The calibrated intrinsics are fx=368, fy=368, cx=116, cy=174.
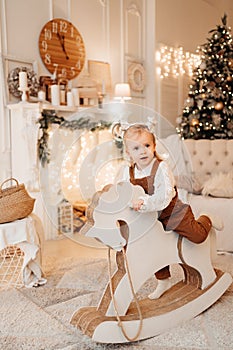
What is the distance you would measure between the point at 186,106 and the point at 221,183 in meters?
1.81

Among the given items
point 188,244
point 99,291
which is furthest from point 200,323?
point 99,291

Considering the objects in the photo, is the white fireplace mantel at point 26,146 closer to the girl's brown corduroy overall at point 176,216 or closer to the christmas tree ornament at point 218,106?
the girl's brown corduroy overall at point 176,216

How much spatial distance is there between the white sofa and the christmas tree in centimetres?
66

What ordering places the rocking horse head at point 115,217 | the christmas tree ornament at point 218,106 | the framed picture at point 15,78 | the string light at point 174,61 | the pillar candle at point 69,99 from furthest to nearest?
the string light at point 174,61, the christmas tree ornament at point 218,106, the pillar candle at point 69,99, the framed picture at point 15,78, the rocking horse head at point 115,217

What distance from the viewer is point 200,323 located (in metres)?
2.11

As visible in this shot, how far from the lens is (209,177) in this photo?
4.14m

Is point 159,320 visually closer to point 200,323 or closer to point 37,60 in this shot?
point 200,323

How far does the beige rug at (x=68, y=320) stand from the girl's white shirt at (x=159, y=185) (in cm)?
72

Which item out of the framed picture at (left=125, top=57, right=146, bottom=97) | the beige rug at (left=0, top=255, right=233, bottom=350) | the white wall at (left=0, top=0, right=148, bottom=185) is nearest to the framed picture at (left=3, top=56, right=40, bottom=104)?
the white wall at (left=0, top=0, right=148, bottom=185)

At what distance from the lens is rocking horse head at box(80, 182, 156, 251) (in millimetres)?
1787

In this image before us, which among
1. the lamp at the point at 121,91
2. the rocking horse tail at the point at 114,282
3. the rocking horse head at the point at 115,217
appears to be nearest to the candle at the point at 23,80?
the lamp at the point at 121,91

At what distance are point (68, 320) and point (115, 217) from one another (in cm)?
78

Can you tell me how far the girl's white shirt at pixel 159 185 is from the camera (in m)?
1.88

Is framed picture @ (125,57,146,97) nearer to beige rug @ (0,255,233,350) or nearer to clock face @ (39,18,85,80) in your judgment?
clock face @ (39,18,85,80)
